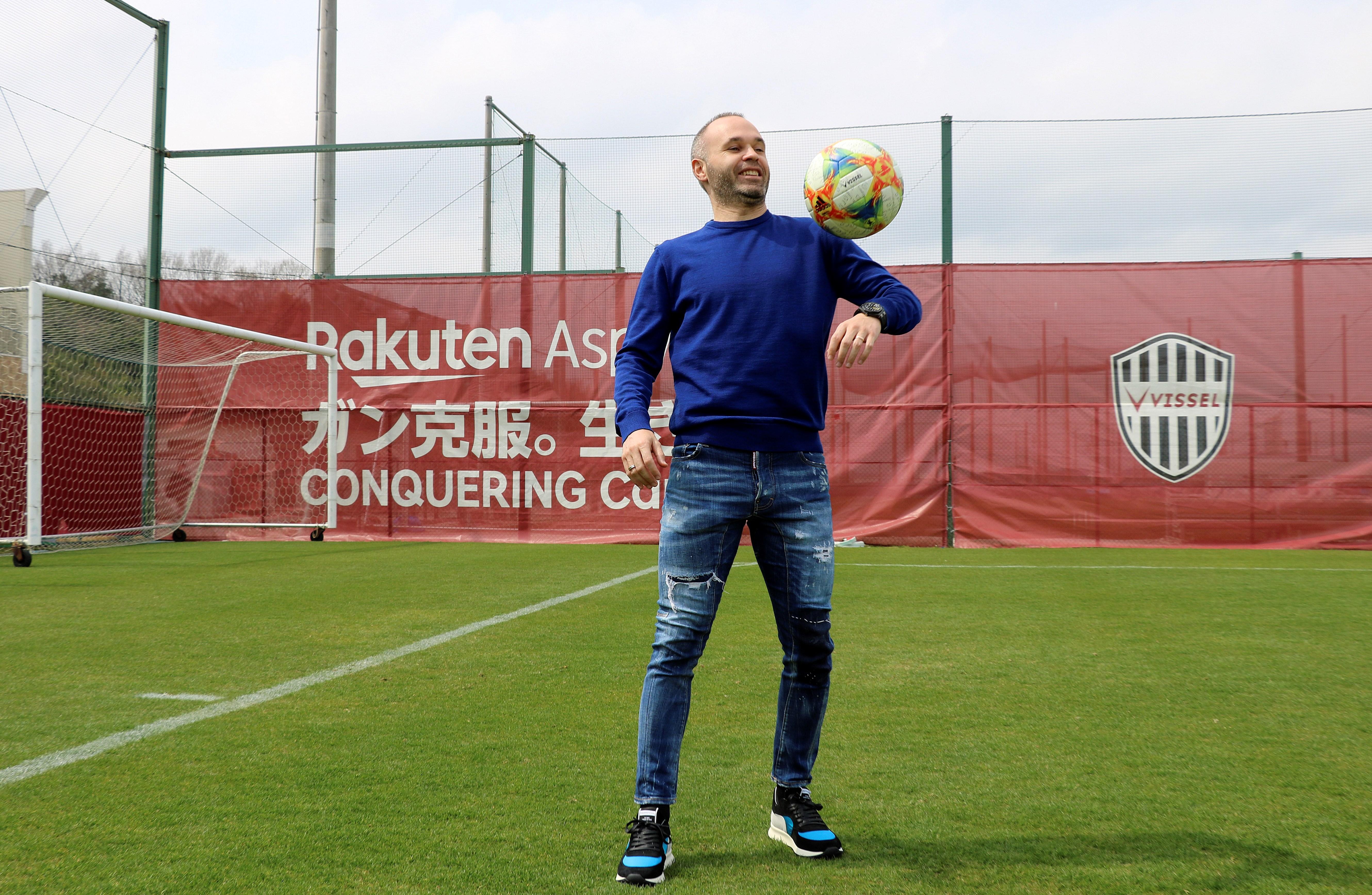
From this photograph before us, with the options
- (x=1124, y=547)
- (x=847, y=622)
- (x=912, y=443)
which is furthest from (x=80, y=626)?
(x=1124, y=547)

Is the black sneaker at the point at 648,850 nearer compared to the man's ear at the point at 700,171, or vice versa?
the black sneaker at the point at 648,850

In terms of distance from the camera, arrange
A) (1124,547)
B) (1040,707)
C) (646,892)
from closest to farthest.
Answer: (646,892) → (1040,707) → (1124,547)

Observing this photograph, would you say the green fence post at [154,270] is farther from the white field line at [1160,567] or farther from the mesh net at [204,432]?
the white field line at [1160,567]

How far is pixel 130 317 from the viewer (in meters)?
11.3

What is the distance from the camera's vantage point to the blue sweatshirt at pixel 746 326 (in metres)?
2.43

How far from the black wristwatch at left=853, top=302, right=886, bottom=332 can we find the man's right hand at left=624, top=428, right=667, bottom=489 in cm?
58

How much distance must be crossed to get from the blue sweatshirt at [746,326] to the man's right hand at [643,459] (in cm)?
6

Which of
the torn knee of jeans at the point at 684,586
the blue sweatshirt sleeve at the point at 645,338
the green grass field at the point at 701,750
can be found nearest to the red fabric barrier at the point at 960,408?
the green grass field at the point at 701,750

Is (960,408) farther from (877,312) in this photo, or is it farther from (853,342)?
(853,342)

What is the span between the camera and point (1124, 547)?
33.7 feet

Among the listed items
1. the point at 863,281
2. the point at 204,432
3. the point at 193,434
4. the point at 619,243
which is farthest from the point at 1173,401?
the point at 193,434

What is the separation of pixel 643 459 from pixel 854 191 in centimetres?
104

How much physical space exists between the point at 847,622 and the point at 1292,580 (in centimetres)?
393

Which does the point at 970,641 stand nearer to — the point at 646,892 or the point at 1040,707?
the point at 1040,707
